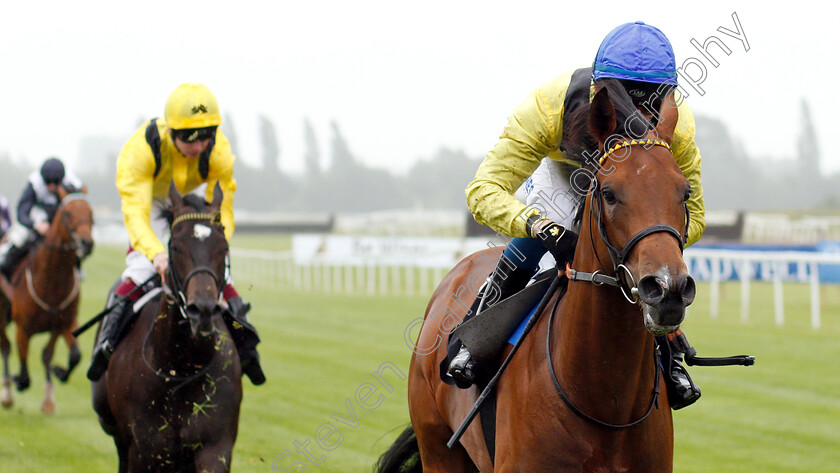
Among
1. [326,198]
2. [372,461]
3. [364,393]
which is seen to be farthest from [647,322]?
[326,198]

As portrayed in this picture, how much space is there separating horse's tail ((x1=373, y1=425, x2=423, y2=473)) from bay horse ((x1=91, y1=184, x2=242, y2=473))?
29.7 inches

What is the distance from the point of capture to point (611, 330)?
106 inches

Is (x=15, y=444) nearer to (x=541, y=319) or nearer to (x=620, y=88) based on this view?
(x=541, y=319)

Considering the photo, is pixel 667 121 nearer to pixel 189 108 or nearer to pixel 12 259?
pixel 189 108

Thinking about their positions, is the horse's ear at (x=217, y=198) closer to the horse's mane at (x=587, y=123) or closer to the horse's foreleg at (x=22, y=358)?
the horse's mane at (x=587, y=123)

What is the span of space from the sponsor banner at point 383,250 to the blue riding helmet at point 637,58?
1324cm

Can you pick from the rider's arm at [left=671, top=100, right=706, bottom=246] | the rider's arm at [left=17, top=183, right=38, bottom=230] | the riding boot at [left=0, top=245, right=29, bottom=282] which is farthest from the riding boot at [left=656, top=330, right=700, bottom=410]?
the riding boot at [left=0, top=245, right=29, bottom=282]

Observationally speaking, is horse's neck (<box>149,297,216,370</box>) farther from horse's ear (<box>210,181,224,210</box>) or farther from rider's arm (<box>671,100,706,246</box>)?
rider's arm (<box>671,100,706,246</box>)

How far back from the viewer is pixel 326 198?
65.8 m

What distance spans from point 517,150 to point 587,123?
59 cm

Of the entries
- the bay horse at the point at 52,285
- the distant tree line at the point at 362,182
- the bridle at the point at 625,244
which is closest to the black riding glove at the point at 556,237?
the bridle at the point at 625,244

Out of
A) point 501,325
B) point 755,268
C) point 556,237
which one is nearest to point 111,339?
point 501,325

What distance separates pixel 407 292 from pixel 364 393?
31.4ft

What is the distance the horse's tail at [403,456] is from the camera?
4.43 m
